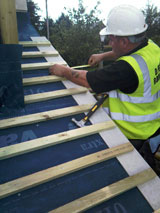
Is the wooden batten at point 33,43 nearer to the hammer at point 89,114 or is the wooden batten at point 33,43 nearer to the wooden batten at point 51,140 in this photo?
the hammer at point 89,114

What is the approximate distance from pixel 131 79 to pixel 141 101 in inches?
13.5

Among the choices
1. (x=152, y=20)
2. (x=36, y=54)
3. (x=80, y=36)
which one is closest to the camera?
(x=36, y=54)

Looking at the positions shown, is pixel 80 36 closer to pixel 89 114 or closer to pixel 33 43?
pixel 33 43

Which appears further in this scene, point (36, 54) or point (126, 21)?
point (36, 54)

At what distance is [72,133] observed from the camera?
2.30m

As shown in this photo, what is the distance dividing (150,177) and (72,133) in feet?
3.07

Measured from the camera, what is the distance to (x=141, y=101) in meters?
2.47

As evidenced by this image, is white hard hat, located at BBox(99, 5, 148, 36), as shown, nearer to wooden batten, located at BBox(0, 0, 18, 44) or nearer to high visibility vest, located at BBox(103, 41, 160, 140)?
high visibility vest, located at BBox(103, 41, 160, 140)

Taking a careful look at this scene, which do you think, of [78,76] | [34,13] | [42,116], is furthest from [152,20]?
[42,116]

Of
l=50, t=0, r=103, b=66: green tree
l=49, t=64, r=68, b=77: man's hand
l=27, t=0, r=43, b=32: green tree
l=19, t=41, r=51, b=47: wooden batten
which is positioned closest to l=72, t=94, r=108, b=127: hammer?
l=49, t=64, r=68, b=77: man's hand

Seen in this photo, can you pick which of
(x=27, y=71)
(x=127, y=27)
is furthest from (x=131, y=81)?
(x=27, y=71)

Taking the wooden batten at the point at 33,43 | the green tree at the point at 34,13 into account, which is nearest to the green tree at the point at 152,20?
the green tree at the point at 34,13

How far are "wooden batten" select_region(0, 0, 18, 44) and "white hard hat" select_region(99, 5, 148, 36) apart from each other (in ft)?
3.95

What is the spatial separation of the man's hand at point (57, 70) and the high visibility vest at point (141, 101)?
787mm
